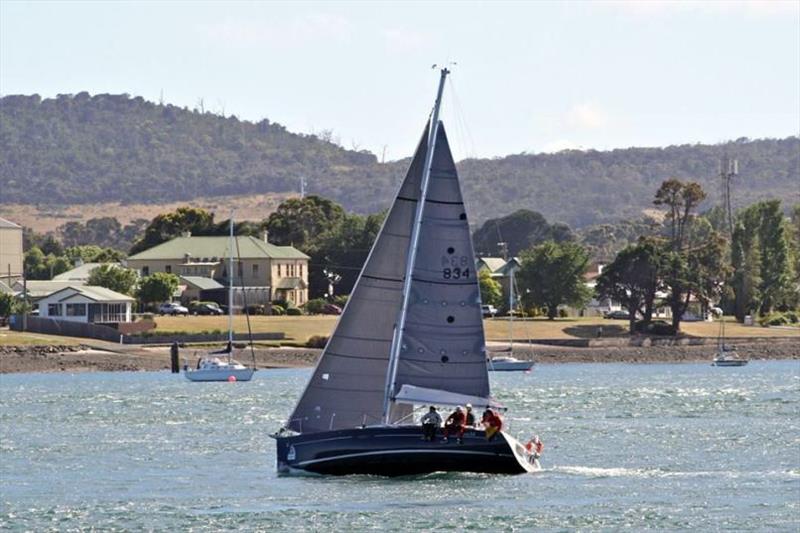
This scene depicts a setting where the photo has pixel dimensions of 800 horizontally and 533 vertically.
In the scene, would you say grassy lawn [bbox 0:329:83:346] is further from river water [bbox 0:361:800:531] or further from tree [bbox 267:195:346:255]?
tree [bbox 267:195:346:255]

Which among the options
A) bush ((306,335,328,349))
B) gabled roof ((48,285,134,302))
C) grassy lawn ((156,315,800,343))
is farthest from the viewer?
gabled roof ((48,285,134,302))

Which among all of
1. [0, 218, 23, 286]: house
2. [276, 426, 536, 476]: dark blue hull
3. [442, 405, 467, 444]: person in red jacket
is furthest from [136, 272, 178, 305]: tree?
[442, 405, 467, 444]: person in red jacket

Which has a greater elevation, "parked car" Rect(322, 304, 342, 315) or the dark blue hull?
"parked car" Rect(322, 304, 342, 315)

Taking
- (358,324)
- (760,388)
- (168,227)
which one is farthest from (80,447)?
(168,227)

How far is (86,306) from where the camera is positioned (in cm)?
13700

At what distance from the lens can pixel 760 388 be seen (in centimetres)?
9569

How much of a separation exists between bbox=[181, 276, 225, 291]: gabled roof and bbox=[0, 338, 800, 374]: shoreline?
3260cm

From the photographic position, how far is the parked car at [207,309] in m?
148

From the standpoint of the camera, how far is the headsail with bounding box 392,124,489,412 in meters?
44.6

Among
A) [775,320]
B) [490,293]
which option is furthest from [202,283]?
[775,320]

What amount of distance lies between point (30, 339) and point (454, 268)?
82.1 metres

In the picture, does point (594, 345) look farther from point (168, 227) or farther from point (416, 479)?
point (416, 479)

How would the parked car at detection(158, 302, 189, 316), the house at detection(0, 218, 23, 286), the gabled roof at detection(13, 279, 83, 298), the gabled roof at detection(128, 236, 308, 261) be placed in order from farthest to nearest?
the house at detection(0, 218, 23, 286), the gabled roof at detection(128, 236, 308, 261), the gabled roof at detection(13, 279, 83, 298), the parked car at detection(158, 302, 189, 316)

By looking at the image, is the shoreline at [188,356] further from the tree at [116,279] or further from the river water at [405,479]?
the river water at [405,479]
